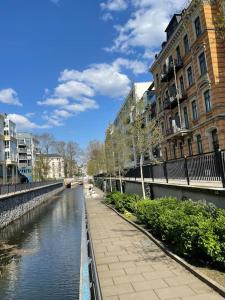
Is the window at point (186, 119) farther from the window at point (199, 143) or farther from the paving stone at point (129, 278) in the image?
the paving stone at point (129, 278)

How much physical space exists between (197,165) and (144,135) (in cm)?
777

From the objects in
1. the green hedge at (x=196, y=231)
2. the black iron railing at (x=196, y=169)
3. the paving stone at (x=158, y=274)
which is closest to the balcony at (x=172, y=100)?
the black iron railing at (x=196, y=169)

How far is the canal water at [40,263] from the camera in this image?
37.6 ft

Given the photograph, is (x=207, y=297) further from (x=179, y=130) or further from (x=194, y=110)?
(x=179, y=130)

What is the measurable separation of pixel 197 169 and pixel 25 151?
10830 centimetres

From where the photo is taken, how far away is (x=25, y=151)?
4518 inches

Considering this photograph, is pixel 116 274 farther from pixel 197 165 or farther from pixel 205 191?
pixel 197 165

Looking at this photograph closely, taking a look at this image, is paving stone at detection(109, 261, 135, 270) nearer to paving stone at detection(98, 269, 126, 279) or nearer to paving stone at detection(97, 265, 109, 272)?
paving stone at detection(97, 265, 109, 272)

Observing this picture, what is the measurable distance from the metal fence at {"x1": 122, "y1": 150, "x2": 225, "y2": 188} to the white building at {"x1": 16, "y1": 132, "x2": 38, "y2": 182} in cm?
9601

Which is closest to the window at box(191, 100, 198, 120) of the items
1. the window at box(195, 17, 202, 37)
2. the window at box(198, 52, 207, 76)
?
the window at box(198, 52, 207, 76)

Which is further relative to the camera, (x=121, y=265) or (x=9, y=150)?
(x=9, y=150)

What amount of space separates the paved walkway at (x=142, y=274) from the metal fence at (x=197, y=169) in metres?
3.03

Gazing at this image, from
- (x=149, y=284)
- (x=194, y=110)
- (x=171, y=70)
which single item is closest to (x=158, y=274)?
(x=149, y=284)

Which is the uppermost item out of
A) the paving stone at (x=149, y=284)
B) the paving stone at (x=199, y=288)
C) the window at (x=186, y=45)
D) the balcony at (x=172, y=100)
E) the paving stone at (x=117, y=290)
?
the window at (x=186, y=45)
